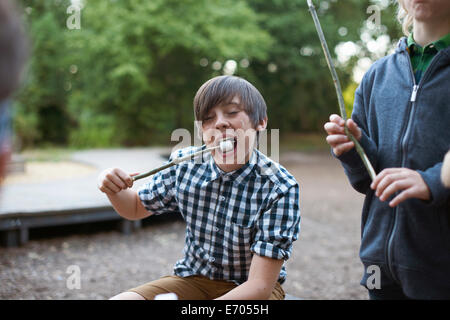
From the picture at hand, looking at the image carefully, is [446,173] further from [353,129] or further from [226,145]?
[226,145]

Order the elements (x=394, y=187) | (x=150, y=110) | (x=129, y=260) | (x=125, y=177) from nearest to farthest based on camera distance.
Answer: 1. (x=394, y=187)
2. (x=125, y=177)
3. (x=129, y=260)
4. (x=150, y=110)

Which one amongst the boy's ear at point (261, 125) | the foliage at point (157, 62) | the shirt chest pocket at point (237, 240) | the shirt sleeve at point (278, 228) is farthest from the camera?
the foliage at point (157, 62)

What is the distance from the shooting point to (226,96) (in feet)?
5.16

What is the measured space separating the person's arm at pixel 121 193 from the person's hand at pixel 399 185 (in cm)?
77

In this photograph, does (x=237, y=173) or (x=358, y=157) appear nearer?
(x=358, y=157)

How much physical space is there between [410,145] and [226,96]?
2.04ft

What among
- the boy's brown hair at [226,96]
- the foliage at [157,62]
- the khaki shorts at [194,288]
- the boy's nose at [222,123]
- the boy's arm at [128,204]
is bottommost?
the khaki shorts at [194,288]

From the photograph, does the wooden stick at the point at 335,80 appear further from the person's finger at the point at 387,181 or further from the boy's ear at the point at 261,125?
the boy's ear at the point at 261,125

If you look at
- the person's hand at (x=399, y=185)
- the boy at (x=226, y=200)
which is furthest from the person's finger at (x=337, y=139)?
the boy at (x=226, y=200)

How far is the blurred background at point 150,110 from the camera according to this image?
4.01 meters

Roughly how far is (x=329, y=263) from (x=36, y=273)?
2.59 metres

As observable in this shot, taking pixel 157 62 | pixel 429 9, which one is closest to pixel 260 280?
pixel 429 9

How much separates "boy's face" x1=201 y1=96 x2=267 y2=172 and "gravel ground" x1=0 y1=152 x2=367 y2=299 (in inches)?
84.6

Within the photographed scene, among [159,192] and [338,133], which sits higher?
[338,133]
